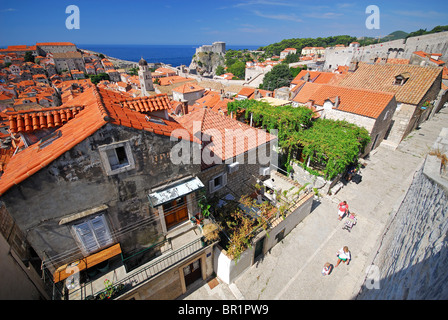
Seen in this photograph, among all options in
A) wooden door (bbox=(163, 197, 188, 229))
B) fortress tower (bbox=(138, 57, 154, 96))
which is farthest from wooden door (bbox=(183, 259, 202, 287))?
fortress tower (bbox=(138, 57, 154, 96))

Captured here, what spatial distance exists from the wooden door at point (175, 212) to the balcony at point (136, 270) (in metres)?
0.33

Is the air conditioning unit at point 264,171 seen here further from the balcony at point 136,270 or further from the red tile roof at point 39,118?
the red tile roof at point 39,118

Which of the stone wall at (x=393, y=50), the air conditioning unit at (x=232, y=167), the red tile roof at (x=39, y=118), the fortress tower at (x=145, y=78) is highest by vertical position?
the stone wall at (x=393, y=50)

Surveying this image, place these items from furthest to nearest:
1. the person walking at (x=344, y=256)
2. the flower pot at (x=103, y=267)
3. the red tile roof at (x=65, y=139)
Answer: the person walking at (x=344, y=256), the flower pot at (x=103, y=267), the red tile roof at (x=65, y=139)

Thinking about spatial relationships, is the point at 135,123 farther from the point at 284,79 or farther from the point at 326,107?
the point at 284,79

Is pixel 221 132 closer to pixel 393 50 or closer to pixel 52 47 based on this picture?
pixel 393 50

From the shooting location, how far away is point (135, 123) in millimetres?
6242

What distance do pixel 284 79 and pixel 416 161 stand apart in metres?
43.0

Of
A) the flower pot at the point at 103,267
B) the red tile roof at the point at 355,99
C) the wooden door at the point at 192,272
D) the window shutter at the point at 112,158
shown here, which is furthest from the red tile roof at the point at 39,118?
the red tile roof at the point at 355,99

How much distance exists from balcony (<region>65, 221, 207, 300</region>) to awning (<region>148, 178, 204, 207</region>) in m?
2.17

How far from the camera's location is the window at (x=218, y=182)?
34.0ft

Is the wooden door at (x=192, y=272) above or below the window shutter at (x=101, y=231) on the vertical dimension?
below

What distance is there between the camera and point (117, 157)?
619 cm

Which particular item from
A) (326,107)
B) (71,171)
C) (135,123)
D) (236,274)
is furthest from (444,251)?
(326,107)
